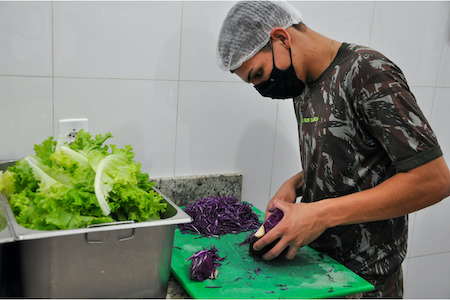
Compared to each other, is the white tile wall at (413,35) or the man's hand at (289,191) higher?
the white tile wall at (413,35)

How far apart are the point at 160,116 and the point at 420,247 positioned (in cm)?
196

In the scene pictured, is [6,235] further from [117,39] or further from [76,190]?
[117,39]

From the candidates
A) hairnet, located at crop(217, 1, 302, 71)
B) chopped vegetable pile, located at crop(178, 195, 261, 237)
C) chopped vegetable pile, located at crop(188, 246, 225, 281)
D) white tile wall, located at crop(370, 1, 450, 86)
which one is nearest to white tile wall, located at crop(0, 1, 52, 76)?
hairnet, located at crop(217, 1, 302, 71)

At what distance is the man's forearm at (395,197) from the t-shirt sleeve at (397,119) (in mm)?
38

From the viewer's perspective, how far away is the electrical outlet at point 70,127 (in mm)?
1626

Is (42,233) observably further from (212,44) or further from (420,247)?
(420,247)

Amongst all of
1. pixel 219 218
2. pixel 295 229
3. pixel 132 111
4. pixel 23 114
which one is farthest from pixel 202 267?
pixel 23 114

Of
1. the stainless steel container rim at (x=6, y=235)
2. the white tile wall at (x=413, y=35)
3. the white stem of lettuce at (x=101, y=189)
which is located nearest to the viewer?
the stainless steel container rim at (x=6, y=235)

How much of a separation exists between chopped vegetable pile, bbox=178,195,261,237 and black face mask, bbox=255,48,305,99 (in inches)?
19.9

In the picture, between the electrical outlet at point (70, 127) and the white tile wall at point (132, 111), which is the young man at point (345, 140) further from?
the electrical outlet at point (70, 127)

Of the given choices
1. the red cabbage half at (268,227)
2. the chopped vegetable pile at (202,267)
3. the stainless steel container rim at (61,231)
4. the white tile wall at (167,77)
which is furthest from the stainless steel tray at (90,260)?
the white tile wall at (167,77)

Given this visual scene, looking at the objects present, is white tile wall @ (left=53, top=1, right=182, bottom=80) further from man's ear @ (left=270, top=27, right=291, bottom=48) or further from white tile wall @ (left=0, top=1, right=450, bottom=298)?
man's ear @ (left=270, top=27, right=291, bottom=48)

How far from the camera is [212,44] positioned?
6.33 ft

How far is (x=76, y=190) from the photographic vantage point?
3.84ft
